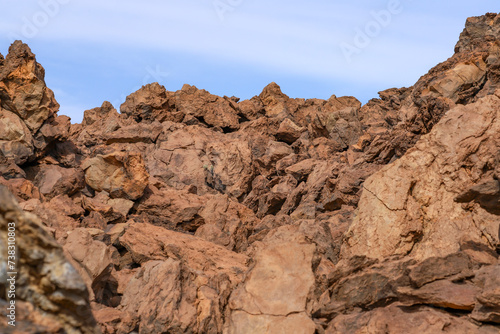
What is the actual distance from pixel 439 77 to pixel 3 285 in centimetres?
3599

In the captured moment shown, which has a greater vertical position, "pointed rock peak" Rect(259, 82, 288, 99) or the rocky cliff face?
"pointed rock peak" Rect(259, 82, 288, 99)

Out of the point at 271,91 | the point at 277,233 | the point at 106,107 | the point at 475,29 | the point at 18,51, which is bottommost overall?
the point at 277,233

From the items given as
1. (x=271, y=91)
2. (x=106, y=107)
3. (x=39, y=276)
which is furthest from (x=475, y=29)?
(x=39, y=276)

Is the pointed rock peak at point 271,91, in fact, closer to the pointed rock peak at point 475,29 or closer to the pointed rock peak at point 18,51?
the pointed rock peak at point 475,29

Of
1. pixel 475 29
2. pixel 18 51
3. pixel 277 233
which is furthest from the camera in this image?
pixel 475 29

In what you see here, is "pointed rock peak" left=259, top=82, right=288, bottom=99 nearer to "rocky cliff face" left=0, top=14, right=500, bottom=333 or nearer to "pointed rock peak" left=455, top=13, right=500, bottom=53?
"pointed rock peak" left=455, top=13, right=500, bottom=53

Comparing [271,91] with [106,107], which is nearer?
[106,107]

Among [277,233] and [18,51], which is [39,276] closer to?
[277,233]

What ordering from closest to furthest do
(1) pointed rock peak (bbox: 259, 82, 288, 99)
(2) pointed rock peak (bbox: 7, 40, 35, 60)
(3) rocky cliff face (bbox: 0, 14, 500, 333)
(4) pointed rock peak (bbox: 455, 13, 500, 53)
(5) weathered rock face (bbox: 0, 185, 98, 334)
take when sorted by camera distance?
(5) weathered rock face (bbox: 0, 185, 98, 334), (3) rocky cliff face (bbox: 0, 14, 500, 333), (2) pointed rock peak (bbox: 7, 40, 35, 60), (4) pointed rock peak (bbox: 455, 13, 500, 53), (1) pointed rock peak (bbox: 259, 82, 288, 99)

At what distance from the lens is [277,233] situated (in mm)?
19875

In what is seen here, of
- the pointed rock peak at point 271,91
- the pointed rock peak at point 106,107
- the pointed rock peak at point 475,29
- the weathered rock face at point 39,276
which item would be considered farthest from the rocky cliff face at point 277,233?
the pointed rock peak at point 106,107

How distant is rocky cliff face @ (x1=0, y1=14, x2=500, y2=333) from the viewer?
37.4ft

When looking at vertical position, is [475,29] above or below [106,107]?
below

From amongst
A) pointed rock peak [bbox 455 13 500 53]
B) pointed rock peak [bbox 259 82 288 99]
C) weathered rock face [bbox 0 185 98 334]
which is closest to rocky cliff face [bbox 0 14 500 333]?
weathered rock face [bbox 0 185 98 334]
